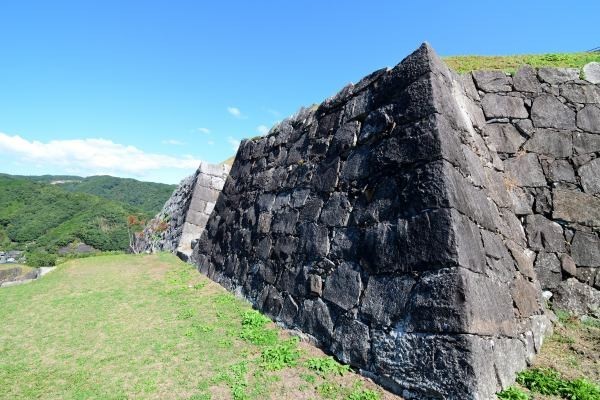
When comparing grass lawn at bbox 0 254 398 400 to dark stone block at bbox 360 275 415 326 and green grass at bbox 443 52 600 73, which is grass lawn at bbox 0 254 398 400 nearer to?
dark stone block at bbox 360 275 415 326

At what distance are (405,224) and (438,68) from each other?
1.89 meters

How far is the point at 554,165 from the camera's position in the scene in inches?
198

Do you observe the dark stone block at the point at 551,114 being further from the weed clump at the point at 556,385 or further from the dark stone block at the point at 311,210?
the weed clump at the point at 556,385

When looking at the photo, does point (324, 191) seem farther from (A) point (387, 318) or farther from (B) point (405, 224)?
(A) point (387, 318)

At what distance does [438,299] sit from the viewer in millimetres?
2984

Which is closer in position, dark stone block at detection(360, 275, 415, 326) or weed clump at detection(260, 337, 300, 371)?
dark stone block at detection(360, 275, 415, 326)

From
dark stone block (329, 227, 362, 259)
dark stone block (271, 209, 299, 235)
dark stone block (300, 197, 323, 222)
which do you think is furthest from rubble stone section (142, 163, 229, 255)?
dark stone block (329, 227, 362, 259)

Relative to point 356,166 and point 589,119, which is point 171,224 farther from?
point 589,119

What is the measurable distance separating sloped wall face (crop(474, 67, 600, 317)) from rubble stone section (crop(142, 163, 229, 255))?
8116 millimetres

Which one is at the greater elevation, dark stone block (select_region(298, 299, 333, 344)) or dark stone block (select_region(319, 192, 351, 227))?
dark stone block (select_region(319, 192, 351, 227))

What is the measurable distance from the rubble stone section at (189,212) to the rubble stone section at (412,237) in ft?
19.5

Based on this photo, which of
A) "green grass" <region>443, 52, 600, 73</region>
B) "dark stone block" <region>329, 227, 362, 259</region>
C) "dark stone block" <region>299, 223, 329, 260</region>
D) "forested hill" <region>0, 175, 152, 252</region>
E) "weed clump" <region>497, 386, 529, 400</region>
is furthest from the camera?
"forested hill" <region>0, 175, 152, 252</region>

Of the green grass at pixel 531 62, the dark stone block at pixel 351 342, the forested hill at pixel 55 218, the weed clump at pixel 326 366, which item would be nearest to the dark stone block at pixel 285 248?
the dark stone block at pixel 351 342

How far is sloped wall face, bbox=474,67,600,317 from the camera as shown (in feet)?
15.1
